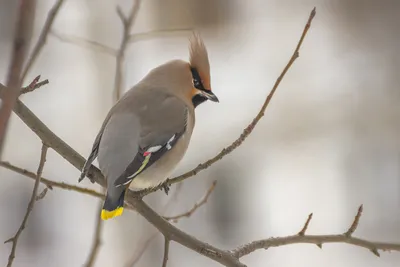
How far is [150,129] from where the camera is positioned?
172 cm

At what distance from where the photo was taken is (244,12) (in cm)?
495

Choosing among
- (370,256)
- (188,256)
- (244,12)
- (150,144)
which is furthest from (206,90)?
(244,12)

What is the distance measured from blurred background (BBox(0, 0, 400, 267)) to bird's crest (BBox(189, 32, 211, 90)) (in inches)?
86.6

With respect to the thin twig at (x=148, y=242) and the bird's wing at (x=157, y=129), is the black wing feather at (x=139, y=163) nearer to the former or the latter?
the bird's wing at (x=157, y=129)

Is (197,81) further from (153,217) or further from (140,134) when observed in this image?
(153,217)

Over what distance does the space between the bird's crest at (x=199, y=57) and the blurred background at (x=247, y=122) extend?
2201 millimetres

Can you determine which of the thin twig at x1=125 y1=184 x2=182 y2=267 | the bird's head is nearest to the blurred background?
the thin twig at x1=125 y1=184 x2=182 y2=267

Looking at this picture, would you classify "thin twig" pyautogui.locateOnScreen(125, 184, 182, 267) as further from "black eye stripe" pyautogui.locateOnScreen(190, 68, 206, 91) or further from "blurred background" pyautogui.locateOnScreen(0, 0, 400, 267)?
"blurred background" pyautogui.locateOnScreen(0, 0, 400, 267)

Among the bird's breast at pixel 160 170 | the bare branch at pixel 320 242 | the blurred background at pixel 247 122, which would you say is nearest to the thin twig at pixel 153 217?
the bare branch at pixel 320 242

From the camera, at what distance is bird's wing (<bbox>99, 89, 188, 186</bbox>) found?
1.57m

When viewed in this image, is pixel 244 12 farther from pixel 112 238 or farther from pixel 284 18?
pixel 112 238

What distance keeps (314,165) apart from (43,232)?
1865mm

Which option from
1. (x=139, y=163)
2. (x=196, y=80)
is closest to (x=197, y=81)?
(x=196, y=80)

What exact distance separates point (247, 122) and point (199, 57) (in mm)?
2678
